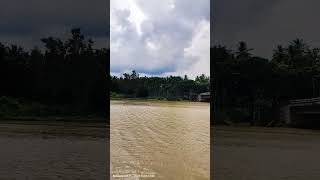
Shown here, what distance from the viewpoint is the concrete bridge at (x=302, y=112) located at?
6566 mm

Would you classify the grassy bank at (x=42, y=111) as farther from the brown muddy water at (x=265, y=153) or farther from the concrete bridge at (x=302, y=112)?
the concrete bridge at (x=302, y=112)

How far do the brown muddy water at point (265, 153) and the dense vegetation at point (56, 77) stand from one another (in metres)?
1.79

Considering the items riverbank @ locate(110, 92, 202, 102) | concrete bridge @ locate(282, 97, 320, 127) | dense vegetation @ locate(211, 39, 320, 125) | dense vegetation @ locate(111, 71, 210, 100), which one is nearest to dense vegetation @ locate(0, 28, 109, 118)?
dense vegetation @ locate(211, 39, 320, 125)

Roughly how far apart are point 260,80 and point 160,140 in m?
5.61

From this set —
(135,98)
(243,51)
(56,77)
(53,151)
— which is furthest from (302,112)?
(135,98)

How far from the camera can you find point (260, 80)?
23.0 feet

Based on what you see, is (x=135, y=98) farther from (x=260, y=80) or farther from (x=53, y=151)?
(x=260, y=80)

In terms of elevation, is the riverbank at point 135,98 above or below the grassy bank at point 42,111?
above

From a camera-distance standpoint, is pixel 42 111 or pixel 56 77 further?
pixel 42 111

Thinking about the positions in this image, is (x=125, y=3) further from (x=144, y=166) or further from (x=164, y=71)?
(x=144, y=166)

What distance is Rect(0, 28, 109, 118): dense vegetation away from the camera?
666 centimetres

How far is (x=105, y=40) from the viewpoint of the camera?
6.50 m

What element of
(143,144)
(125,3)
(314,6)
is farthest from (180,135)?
(314,6)

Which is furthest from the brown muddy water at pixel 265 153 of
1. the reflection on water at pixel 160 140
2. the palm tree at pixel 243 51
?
the reflection on water at pixel 160 140
